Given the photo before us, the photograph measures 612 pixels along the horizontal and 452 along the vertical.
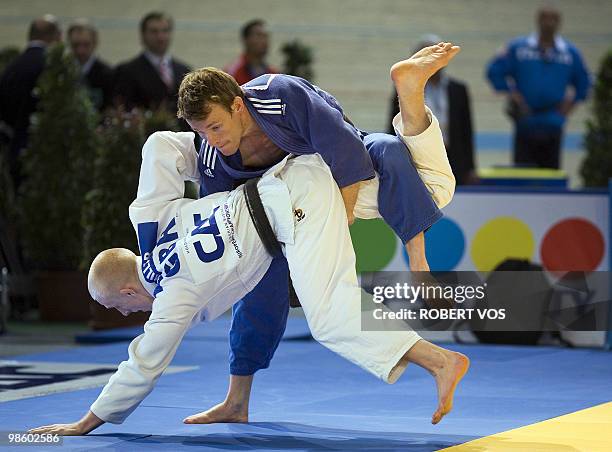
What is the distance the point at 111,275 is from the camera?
4.36 meters

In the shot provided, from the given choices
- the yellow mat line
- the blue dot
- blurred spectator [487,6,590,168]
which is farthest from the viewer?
blurred spectator [487,6,590,168]

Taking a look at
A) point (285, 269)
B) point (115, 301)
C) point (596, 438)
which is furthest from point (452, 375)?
point (115, 301)

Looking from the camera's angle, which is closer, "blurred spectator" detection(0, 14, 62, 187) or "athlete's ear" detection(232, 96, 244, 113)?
"athlete's ear" detection(232, 96, 244, 113)

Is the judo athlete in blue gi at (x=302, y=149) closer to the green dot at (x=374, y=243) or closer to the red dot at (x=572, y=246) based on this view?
the green dot at (x=374, y=243)

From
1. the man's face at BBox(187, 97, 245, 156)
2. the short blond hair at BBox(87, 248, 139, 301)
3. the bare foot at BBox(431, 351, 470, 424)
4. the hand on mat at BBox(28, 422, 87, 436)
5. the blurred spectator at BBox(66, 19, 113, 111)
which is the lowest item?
the hand on mat at BBox(28, 422, 87, 436)

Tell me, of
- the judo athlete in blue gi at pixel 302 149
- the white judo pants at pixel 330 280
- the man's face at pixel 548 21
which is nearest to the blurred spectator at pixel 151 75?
the man's face at pixel 548 21

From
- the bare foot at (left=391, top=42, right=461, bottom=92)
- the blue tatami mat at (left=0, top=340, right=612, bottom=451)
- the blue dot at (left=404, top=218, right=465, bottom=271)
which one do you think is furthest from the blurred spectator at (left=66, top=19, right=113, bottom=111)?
the bare foot at (left=391, top=42, right=461, bottom=92)

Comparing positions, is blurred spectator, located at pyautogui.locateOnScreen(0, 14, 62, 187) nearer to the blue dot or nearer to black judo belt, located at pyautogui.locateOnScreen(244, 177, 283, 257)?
the blue dot

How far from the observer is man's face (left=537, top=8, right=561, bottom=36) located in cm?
1077

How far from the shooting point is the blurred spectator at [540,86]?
35.8 feet

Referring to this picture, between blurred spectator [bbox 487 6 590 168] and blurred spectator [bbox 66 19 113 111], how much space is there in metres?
3.45

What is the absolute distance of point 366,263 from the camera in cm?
732

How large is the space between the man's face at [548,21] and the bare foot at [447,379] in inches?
286

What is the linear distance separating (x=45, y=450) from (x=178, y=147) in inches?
48.9
